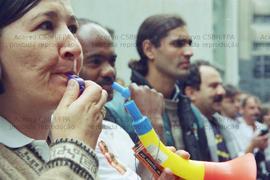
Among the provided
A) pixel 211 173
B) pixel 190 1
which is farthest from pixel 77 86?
pixel 190 1

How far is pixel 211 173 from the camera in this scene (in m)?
1.47

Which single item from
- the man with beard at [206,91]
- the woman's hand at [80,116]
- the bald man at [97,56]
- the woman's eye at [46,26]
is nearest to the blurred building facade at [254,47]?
the man with beard at [206,91]

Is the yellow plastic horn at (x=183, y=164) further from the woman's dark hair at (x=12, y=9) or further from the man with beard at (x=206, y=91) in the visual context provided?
the man with beard at (x=206, y=91)

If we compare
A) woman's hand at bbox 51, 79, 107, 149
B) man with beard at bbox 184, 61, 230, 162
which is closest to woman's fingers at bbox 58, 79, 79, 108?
woman's hand at bbox 51, 79, 107, 149

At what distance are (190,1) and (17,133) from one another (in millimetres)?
5221

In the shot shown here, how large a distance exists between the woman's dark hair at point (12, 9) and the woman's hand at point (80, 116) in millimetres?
217

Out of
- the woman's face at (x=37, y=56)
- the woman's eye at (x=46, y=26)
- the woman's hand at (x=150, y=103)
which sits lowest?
the woman's hand at (x=150, y=103)

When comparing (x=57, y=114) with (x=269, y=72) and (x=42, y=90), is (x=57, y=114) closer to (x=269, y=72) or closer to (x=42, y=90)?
(x=42, y=90)

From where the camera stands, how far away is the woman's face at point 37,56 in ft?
4.11

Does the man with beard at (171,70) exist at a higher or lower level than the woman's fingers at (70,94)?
lower

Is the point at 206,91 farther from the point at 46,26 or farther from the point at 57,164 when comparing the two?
the point at 57,164

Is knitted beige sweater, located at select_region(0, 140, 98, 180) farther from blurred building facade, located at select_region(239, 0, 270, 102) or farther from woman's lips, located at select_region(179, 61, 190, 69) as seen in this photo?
blurred building facade, located at select_region(239, 0, 270, 102)

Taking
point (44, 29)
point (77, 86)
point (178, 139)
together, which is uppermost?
point (44, 29)

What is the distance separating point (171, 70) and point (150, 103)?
1.94ft
